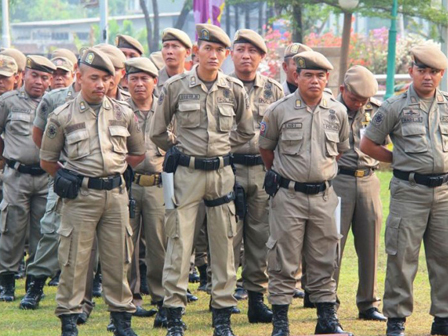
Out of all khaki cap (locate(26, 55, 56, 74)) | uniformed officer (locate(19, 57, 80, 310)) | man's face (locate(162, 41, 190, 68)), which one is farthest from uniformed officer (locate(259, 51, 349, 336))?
khaki cap (locate(26, 55, 56, 74))

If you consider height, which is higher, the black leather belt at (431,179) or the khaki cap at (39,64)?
the khaki cap at (39,64)

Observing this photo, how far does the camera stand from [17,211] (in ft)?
34.0

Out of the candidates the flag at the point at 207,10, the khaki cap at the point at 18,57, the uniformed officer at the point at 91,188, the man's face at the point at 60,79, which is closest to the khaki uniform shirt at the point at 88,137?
the uniformed officer at the point at 91,188

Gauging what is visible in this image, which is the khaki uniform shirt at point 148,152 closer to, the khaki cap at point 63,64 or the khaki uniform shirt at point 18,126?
the khaki uniform shirt at point 18,126

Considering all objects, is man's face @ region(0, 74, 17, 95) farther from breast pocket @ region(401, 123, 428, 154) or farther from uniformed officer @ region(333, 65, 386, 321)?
breast pocket @ region(401, 123, 428, 154)

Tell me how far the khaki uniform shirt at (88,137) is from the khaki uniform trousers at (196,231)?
0.54 m

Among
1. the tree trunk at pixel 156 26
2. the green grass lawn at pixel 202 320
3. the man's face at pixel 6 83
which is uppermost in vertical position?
the man's face at pixel 6 83

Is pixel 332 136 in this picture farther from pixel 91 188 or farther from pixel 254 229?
pixel 91 188

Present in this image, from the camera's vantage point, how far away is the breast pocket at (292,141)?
8336 mm

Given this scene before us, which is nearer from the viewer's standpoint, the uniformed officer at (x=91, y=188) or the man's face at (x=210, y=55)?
the uniformed officer at (x=91, y=188)

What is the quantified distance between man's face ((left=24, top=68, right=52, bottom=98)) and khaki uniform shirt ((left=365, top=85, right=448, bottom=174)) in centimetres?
359

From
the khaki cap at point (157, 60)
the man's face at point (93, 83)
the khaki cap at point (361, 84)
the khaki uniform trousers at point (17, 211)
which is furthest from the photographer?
the khaki cap at point (157, 60)

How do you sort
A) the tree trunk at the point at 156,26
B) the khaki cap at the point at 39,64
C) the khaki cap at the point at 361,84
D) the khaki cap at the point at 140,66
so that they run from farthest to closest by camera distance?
the tree trunk at the point at 156,26 < the khaki cap at the point at 39,64 < the khaki cap at the point at 140,66 < the khaki cap at the point at 361,84

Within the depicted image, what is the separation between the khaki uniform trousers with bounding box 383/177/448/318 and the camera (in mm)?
8336
